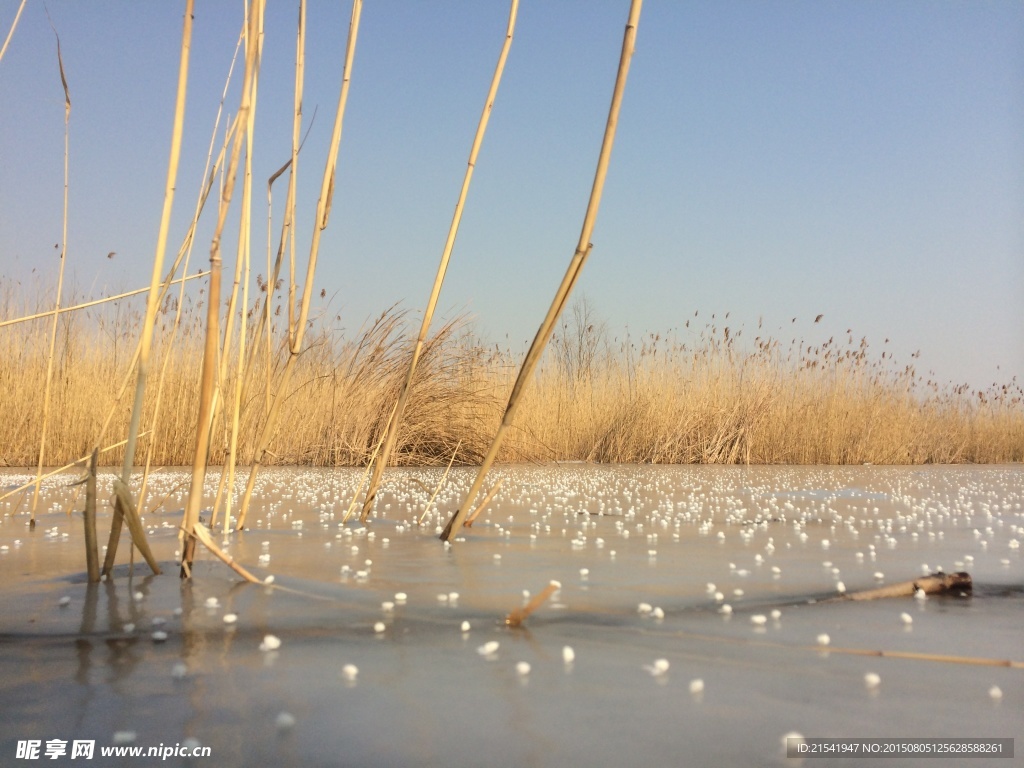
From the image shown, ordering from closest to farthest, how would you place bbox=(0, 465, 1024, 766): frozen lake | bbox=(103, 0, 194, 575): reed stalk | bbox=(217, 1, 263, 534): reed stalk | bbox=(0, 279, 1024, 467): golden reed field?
1. bbox=(0, 465, 1024, 766): frozen lake
2. bbox=(103, 0, 194, 575): reed stalk
3. bbox=(217, 1, 263, 534): reed stalk
4. bbox=(0, 279, 1024, 467): golden reed field

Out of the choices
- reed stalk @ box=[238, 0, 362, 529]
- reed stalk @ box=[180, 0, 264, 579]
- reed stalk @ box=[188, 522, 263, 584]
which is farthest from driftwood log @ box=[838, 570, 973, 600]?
reed stalk @ box=[238, 0, 362, 529]

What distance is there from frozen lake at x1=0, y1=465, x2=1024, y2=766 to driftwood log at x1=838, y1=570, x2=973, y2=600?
0.13 ft

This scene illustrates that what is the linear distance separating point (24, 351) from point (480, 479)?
713 cm

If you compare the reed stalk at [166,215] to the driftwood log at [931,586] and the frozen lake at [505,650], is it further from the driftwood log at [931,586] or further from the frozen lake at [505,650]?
the driftwood log at [931,586]

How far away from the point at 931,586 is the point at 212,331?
161cm

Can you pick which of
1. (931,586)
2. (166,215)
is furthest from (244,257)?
(931,586)

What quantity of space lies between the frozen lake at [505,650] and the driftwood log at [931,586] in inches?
1.6

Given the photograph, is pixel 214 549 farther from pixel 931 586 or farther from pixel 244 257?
pixel 931 586

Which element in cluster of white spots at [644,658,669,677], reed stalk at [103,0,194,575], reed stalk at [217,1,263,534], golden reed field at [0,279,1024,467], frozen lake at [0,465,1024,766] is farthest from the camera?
golden reed field at [0,279,1024,467]

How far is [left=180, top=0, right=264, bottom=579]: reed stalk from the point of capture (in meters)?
1.69

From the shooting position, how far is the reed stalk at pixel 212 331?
1.69 metres

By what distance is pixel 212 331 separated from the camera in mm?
1694

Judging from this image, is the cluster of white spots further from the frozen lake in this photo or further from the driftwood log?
the driftwood log

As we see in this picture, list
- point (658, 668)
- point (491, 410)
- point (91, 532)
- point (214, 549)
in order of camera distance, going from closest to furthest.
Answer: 1. point (658, 668)
2. point (214, 549)
3. point (91, 532)
4. point (491, 410)
